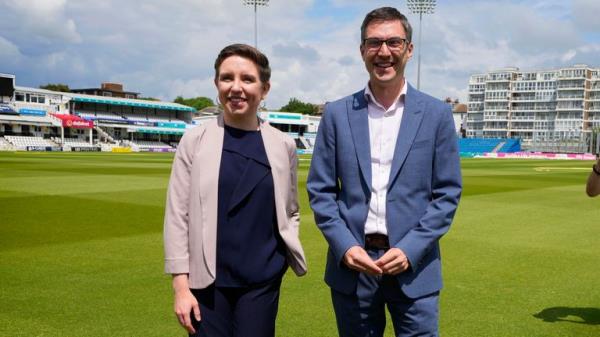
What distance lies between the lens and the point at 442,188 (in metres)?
3.01

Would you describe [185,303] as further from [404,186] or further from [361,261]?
[404,186]

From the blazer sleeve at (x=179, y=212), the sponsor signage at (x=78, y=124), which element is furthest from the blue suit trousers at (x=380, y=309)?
the sponsor signage at (x=78, y=124)

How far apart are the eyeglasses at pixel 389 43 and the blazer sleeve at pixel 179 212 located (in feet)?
3.66

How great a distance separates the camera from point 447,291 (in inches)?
260

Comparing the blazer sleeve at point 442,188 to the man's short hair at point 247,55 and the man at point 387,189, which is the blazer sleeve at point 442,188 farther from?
the man's short hair at point 247,55

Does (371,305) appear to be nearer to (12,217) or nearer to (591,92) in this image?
(12,217)

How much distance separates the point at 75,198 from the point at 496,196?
531 inches

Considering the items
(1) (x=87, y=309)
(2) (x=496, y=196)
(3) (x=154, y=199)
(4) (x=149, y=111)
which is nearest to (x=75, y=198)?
(3) (x=154, y=199)

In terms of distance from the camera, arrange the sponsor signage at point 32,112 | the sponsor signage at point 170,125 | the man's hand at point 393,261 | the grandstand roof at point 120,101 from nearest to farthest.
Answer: the man's hand at point 393,261, the sponsor signage at point 32,112, the grandstand roof at point 120,101, the sponsor signage at point 170,125

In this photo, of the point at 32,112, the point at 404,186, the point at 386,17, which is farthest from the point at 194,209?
the point at 32,112

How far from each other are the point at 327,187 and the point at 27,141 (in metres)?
79.9

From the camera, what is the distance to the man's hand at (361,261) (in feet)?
9.25

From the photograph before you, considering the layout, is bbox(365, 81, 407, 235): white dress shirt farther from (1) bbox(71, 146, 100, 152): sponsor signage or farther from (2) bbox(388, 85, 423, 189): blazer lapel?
(1) bbox(71, 146, 100, 152): sponsor signage

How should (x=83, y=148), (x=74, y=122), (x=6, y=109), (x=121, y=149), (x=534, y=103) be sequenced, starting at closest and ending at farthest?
(x=6, y=109), (x=83, y=148), (x=74, y=122), (x=121, y=149), (x=534, y=103)
